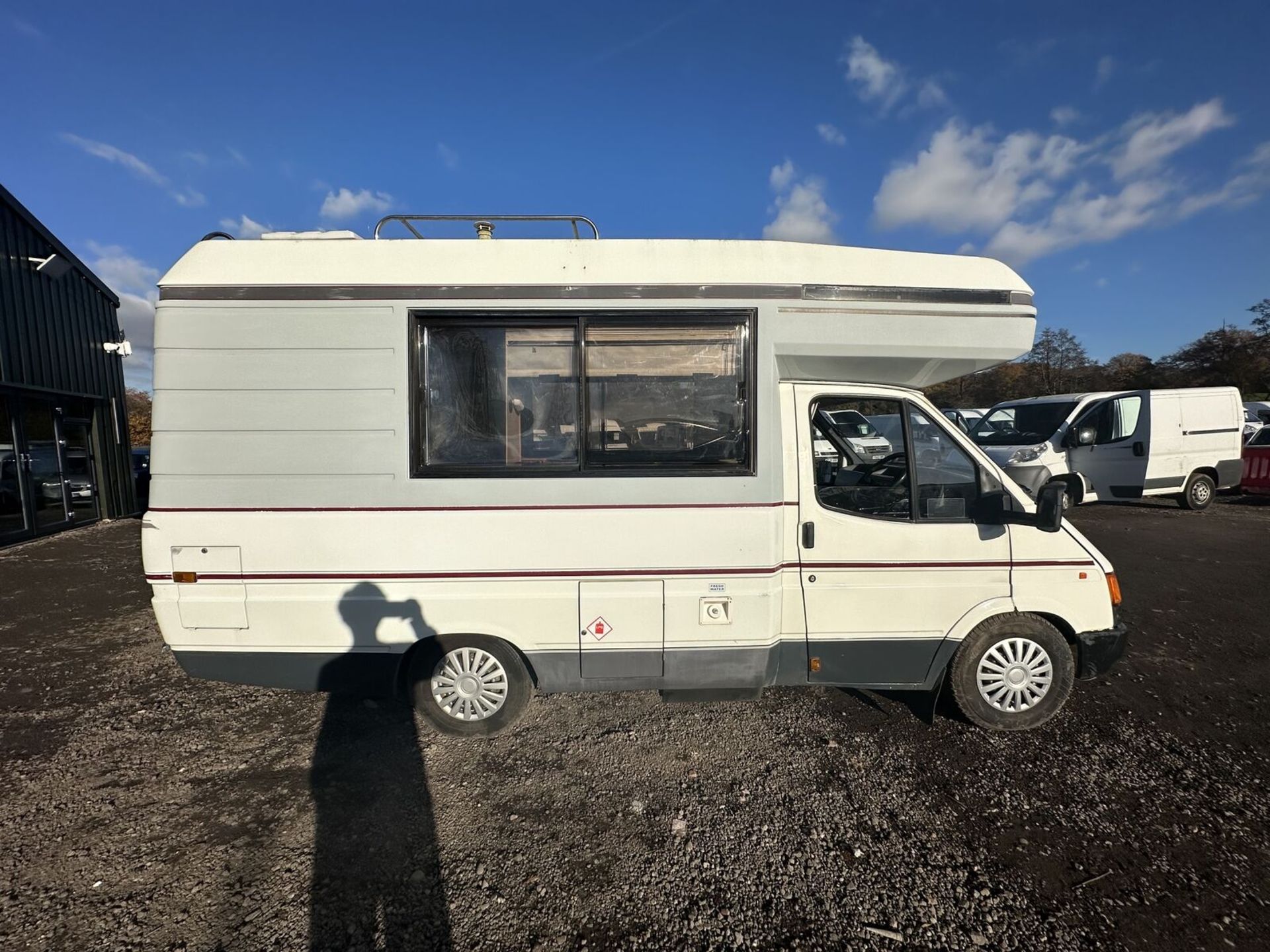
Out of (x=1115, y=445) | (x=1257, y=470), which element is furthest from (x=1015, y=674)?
(x=1257, y=470)

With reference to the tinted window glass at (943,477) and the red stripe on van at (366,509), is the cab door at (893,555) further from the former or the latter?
the red stripe on van at (366,509)

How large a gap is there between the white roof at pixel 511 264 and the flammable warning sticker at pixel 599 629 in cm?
185

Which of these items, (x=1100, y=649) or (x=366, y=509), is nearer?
(x=366, y=509)

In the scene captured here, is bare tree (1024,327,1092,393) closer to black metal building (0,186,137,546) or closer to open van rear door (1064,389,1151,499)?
open van rear door (1064,389,1151,499)

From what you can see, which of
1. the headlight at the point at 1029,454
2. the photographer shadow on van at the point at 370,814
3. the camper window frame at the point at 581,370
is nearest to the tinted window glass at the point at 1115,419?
the headlight at the point at 1029,454

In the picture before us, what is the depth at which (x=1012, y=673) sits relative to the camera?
336cm

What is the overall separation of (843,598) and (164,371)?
3.91 m

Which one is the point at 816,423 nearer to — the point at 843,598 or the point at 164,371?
the point at 843,598

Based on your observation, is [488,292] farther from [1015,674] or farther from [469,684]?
[1015,674]

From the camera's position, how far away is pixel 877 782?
9.91 ft

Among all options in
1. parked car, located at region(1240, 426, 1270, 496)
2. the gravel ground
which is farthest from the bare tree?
the gravel ground

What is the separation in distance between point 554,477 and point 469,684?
134 centimetres

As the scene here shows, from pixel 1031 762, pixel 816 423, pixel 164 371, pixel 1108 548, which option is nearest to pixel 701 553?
pixel 816 423

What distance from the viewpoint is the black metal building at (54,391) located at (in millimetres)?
9352
